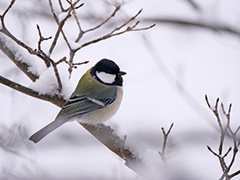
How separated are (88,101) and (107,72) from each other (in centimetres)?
40

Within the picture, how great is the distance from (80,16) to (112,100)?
2755 mm

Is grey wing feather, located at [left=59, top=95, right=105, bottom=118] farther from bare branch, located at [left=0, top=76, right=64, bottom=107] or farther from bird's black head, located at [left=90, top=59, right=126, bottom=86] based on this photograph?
bird's black head, located at [left=90, top=59, right=126, bottom=86]

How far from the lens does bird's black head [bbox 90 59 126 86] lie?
13.1 feet

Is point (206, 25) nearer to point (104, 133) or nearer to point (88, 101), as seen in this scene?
point (88, 101)

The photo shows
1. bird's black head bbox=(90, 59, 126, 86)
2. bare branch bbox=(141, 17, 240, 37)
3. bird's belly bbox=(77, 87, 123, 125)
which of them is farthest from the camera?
bare branch bbox=(141, 17, 240, 37)

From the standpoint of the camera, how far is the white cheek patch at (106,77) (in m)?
4.03

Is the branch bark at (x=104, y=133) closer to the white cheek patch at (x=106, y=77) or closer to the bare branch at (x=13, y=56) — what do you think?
the bare branch at (x=13, y=56)

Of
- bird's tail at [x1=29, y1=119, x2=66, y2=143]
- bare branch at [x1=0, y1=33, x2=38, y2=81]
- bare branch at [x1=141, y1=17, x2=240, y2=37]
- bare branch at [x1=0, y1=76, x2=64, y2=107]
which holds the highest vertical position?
bare branch at [x1=141, y1=17, x2=240, y2=37]

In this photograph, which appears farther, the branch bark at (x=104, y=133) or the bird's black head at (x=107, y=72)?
the bird's black head at (x=107, y=72)

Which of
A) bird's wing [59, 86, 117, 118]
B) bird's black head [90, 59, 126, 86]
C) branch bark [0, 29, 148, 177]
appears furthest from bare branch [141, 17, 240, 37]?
branch bark [0, 29, 148, 177]

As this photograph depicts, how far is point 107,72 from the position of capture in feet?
13.2

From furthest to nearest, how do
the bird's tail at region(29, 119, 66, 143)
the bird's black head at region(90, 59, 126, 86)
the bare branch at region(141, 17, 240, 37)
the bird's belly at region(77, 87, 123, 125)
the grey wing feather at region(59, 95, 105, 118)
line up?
1. the bare branch at region(141, 17, 240, 37)
2. the bird's black head at region(90, 59, 126, 86)
3. the bird's belly at region(77, 87, 123, 125)
4. the grey wing feather at region(59, 95, 105, 118)
5. the bird's tail at region(29, 119, 66, 143)

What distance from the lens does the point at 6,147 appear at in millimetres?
3910

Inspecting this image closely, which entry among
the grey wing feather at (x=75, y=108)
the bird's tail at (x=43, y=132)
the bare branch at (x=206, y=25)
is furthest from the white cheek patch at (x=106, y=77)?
the bare branch at (x=206, y=25)
